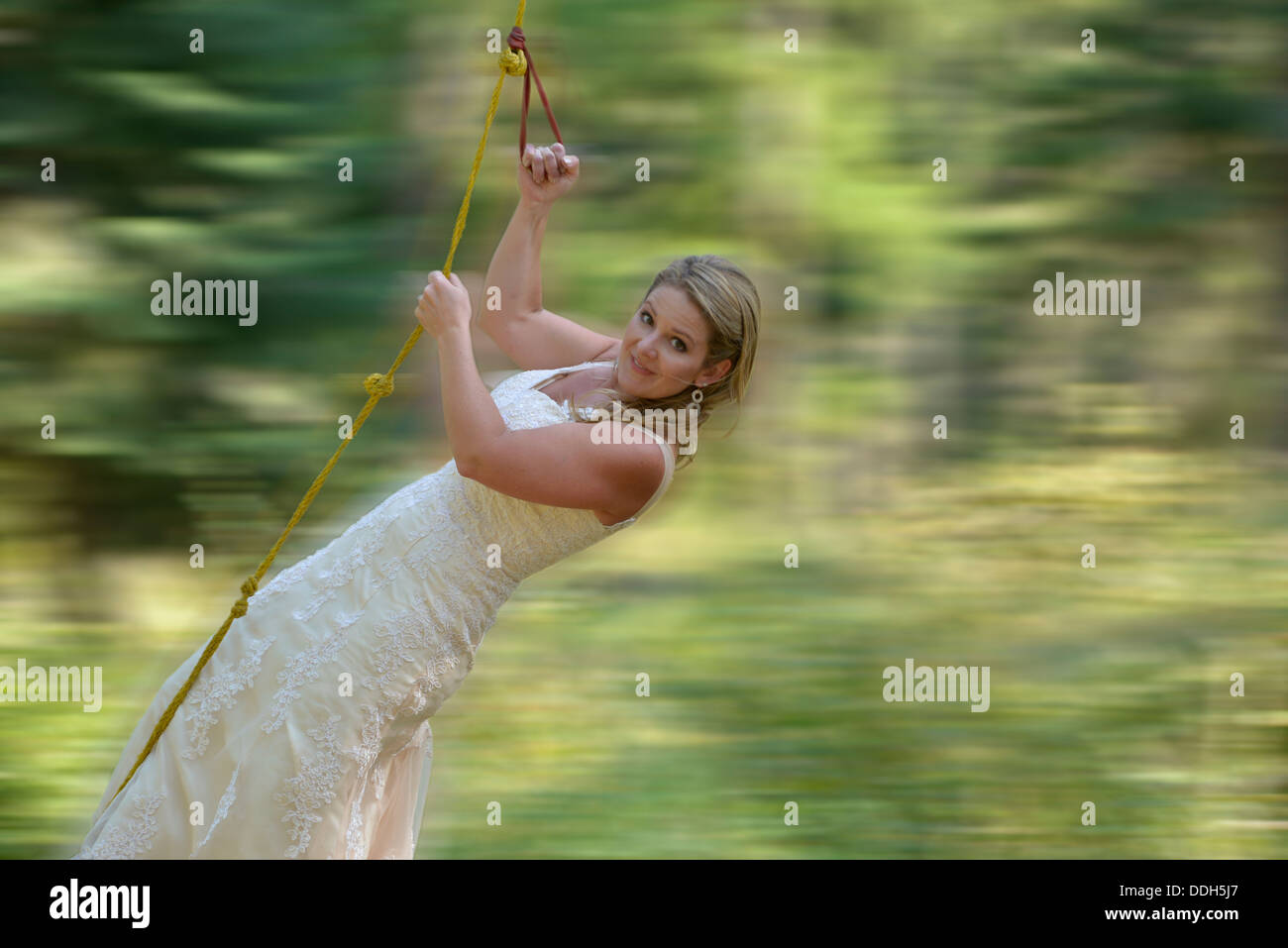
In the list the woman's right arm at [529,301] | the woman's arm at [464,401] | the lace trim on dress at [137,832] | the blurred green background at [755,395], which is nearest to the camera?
the woman's arm at [464,401]

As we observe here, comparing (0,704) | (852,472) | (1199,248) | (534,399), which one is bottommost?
(0,704)

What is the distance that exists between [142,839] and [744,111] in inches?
88.4

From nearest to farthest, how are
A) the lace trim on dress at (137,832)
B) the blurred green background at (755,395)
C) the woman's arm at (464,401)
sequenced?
1. the woman's arm at (464,401)
2. the lace trim on dress at (137,832)
3. the blurred green background at (755,395)

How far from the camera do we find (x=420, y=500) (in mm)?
1526

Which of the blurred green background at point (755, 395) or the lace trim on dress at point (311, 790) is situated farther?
the blurred green background at point (755, 395)

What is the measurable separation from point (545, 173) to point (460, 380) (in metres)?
0.35

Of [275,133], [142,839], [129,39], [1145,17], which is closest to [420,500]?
[142,839]

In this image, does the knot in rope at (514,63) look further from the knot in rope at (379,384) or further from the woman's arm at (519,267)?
the knot in rope at (379,384)

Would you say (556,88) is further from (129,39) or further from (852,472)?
(852,472)

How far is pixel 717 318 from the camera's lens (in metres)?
1.49

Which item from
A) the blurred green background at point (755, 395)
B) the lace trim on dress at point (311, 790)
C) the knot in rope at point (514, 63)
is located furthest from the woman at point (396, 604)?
the blurred green background at point (755, 395)

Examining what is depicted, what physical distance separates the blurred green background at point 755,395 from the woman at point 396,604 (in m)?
1.21

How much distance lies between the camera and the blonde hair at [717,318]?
150 centimetres

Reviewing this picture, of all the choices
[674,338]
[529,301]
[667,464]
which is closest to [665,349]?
[674,338]
